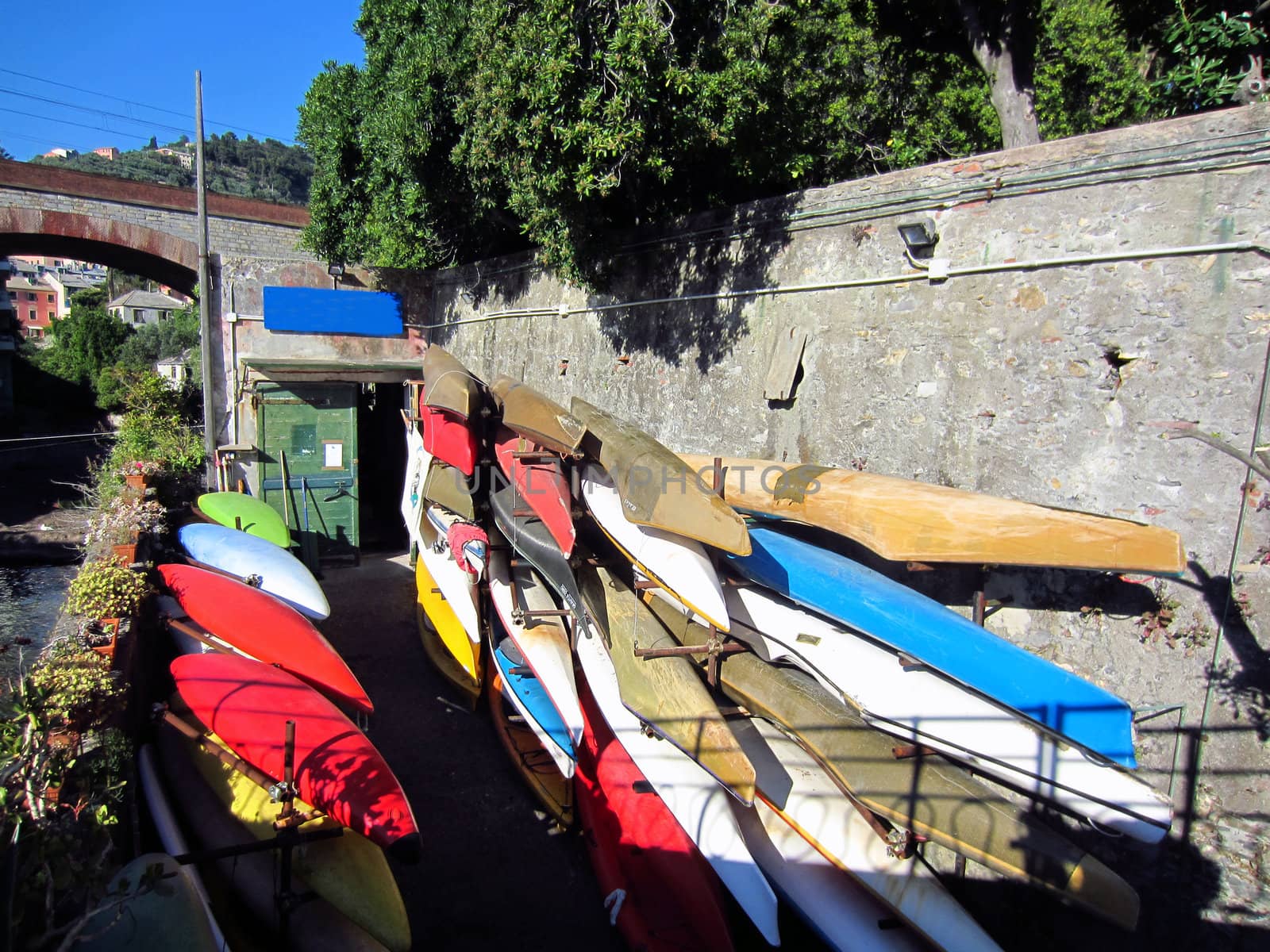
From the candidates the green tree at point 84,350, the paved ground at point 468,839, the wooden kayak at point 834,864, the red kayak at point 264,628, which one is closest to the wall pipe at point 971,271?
the wooden kayak at point 834,864

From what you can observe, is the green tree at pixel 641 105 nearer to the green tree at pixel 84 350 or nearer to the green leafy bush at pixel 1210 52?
the green leafy bush at pixel 1210 52

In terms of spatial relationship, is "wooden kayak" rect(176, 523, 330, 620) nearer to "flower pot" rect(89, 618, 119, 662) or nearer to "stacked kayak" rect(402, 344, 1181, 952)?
"flower pot" rect(89, 618, 119, 662)

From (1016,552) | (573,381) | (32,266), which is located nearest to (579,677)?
(1016,552)

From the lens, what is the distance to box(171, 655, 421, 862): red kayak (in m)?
3.53

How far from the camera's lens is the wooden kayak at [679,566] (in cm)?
360

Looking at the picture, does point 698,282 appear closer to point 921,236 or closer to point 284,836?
point 921,236

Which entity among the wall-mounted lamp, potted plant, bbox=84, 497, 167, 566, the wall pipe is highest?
the wall-mounted lamp

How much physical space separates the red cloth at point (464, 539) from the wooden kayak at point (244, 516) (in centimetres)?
252

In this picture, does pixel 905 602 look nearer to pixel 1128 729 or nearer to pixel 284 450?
pixel 1128 729

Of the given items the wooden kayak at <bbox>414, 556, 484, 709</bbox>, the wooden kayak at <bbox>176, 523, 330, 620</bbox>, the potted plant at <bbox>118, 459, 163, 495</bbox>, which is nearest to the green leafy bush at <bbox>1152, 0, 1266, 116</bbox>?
the wooden kayak at <bbox>414, 556, 484, 709</bbox>

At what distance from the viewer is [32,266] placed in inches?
2474

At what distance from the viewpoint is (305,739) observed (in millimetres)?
3943

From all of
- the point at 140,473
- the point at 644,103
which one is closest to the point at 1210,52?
the point at 644,103

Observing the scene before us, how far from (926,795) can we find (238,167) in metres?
119
